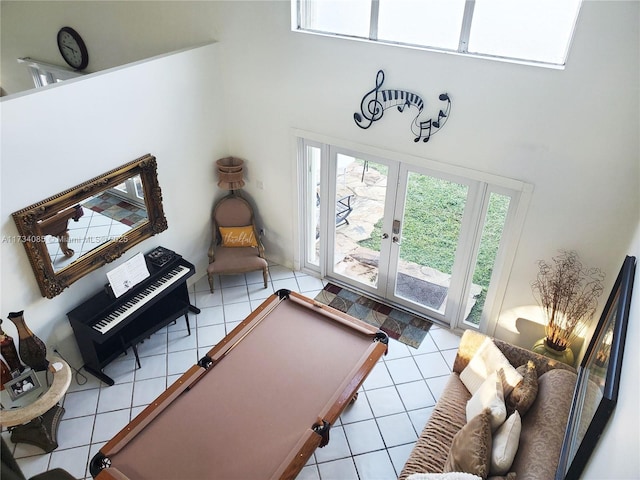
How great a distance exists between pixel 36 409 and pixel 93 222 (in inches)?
72.9

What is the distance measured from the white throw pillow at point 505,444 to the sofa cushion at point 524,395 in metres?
0.23

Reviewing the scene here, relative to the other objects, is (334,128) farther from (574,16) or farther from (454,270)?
(574,16)

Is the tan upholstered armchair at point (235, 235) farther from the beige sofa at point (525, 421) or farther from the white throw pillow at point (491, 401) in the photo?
the white throw pillow at point (491, 401)

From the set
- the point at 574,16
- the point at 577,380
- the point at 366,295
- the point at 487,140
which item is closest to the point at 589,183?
the point at 487,140

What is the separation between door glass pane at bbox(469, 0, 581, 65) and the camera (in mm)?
4273

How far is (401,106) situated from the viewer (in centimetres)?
520

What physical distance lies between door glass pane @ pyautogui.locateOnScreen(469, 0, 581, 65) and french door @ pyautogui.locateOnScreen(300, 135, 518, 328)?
4.18 ft

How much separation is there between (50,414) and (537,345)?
4.95m

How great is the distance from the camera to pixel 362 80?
530cm

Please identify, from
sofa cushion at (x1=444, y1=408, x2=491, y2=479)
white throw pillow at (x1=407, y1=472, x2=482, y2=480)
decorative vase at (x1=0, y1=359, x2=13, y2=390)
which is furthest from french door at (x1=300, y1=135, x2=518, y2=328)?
decorative vase at (x1=0, y1=359, x2=13, y2=390)

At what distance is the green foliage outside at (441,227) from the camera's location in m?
5.41

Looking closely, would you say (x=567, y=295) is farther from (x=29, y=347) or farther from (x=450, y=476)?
(x=29, y=347)

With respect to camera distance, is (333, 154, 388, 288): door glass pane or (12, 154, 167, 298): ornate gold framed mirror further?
(333, 154, 388, 288): door glass pane

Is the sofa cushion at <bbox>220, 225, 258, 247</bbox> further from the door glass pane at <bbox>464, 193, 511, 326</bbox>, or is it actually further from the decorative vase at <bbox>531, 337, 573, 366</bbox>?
the decorative vase at <bbox>531, 337, 573, 366</bbox>
